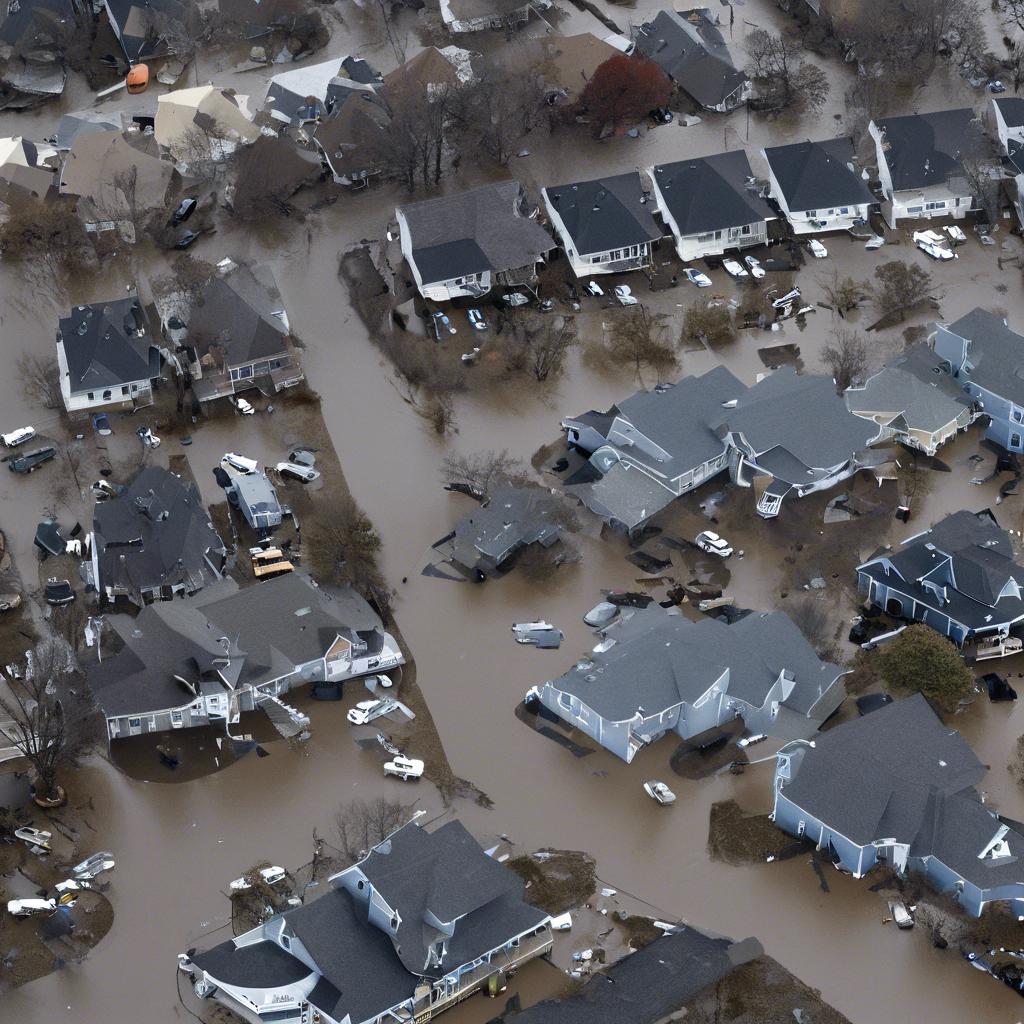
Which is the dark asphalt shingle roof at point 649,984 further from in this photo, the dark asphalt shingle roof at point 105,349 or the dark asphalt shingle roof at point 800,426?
the dark asphalt shingle roof at point 105,349

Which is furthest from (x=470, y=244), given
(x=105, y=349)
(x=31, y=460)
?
(x=31, y=460)

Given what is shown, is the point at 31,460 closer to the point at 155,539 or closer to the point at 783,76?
the point at 155,539

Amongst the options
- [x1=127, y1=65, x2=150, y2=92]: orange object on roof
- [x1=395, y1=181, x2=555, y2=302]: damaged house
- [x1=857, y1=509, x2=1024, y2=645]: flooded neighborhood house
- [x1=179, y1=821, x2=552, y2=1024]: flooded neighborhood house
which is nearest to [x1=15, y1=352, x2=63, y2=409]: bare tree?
[x1=395, y1=181, x2=555, y2=302]: damaged house

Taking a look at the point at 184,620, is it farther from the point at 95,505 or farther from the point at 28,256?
the point at 28,256

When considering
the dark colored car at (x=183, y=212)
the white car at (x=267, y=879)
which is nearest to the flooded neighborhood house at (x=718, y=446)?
the white car at (x=267, y=879)

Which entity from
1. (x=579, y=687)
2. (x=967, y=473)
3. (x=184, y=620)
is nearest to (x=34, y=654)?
(x=184, y=620)

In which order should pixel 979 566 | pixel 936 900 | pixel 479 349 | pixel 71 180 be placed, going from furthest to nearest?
Result: pixel 71 180, pixel 479 349, pixel 979 566, pixel 936 900
